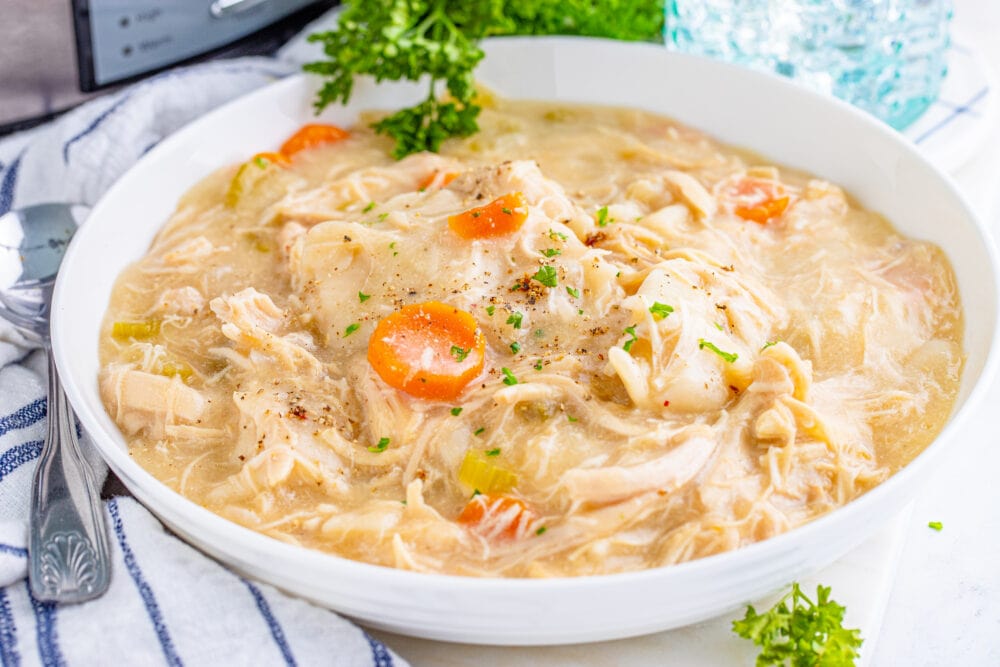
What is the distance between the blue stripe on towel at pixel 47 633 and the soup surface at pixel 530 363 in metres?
0.59

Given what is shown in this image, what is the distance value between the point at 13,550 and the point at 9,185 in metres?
2.66

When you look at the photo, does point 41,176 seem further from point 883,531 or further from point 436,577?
point 883,531

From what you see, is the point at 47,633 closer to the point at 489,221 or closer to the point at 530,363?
the point at 530,363

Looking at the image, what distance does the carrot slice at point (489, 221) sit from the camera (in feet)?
14.4

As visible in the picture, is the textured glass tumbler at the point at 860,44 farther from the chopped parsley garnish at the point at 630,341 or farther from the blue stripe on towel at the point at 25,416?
the blue stripe on towel at the point at 25,416

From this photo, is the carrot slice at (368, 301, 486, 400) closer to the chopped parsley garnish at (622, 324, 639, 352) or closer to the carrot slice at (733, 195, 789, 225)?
the chopped parsley garnish at (622, 324, 639, 352)

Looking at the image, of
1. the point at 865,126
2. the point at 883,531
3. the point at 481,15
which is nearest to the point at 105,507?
the point at 883,531

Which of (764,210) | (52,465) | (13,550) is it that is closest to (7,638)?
(13,550)

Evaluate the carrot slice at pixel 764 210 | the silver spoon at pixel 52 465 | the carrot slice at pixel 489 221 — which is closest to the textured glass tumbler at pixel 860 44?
the carrot slice at pixel 764 210

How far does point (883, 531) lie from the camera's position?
391 cm

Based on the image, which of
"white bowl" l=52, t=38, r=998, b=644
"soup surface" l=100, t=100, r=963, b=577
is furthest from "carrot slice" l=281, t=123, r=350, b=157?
"soup surface" l=100, t=100, r=963, b=577

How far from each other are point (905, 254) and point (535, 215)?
1702 millimetres

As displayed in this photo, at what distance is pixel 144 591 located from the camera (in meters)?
3.40

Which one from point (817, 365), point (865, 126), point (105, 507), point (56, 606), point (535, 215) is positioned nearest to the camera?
point (56, 606)
